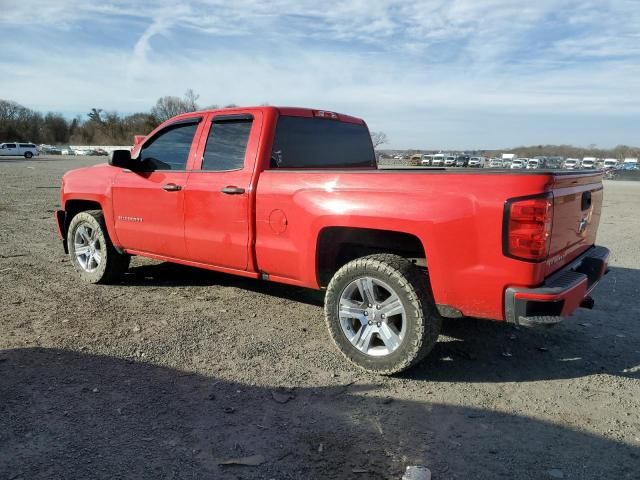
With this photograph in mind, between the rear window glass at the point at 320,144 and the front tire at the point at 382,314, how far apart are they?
4.50 ft

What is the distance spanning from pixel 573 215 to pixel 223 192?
279cm

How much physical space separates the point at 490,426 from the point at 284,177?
7.72 ft

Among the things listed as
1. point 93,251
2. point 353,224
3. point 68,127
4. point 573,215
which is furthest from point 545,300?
point 68,127

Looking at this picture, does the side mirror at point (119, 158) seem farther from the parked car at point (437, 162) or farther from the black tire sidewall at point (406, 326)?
the parked car at point (437, 162)

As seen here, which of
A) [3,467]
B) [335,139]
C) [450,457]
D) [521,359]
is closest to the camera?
[3,467]

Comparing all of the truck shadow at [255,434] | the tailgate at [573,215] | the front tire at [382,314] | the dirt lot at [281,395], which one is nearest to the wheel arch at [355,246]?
the front tire at [382,314]

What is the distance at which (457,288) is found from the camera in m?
3.41

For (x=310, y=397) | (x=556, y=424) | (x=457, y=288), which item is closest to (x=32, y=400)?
(x=310, y=397)

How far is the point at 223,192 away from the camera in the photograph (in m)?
4.59

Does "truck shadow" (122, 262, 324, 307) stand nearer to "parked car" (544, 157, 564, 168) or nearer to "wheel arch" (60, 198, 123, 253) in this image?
"wheel arch" (60, 198, 123, 253)

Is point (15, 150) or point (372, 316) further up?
point (15, 150)

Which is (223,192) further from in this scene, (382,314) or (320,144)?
(382,314)

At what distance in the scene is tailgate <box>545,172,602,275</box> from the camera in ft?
10.8

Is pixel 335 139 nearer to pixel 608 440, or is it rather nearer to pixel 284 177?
pixel 284 177
